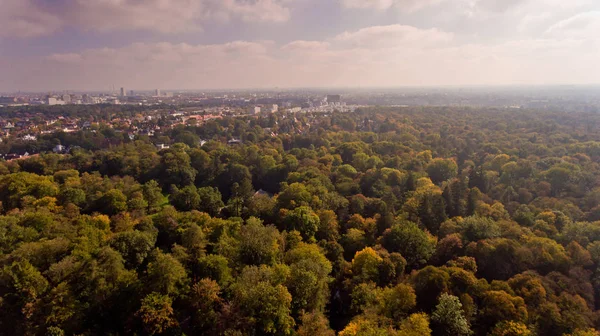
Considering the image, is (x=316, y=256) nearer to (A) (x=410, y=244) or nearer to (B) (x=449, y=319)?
(A) (x=410, y=244)

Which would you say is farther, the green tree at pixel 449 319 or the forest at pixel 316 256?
the forest at pixel 316 256

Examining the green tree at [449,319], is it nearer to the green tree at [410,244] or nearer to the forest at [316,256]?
the forest at [316,256]

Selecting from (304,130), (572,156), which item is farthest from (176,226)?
(304,130)

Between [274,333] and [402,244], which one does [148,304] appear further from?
[402,244]

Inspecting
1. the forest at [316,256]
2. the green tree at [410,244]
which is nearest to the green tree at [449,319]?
the forest at [316,256]

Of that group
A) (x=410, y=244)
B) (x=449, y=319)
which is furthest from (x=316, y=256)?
(x=449, y=319)

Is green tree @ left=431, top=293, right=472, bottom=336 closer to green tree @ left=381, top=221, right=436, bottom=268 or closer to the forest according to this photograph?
the forest

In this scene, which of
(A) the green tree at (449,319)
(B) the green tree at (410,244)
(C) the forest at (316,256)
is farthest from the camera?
(B) the green tree at (410,244)

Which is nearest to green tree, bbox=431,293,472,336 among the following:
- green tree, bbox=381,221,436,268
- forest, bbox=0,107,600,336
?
forest, bbox=0,107,600,336
